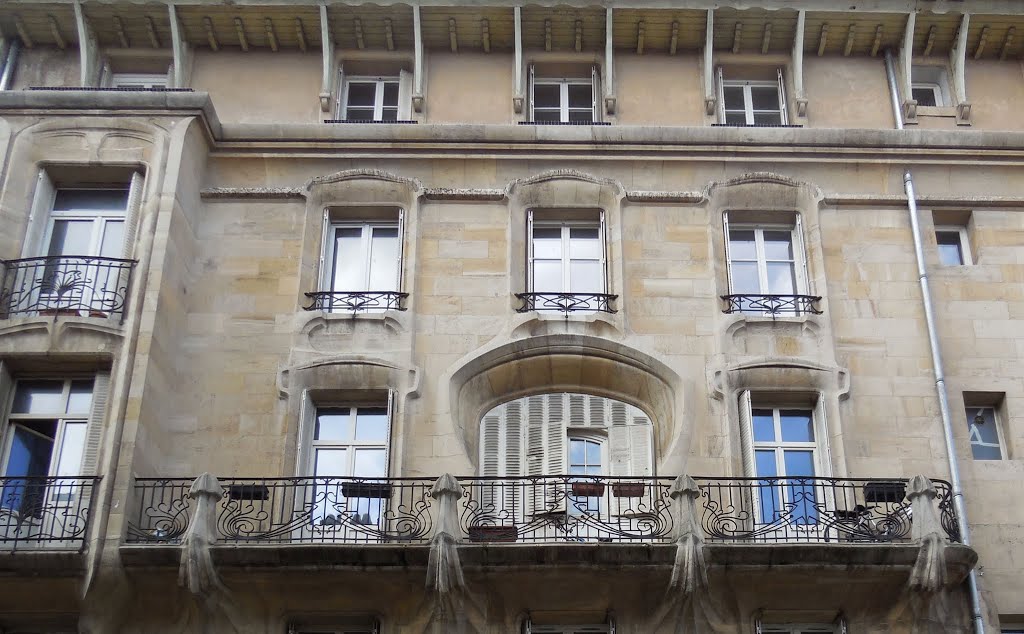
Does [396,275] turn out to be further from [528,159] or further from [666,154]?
[666,154]

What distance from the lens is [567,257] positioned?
2006 centimetres

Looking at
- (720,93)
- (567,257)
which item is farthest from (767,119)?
(567,257)

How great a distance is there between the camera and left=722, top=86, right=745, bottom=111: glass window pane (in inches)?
867

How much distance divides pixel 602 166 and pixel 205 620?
29.5ft

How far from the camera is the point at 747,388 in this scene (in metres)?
18.5

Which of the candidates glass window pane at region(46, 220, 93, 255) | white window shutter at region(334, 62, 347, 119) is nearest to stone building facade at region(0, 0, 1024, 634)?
glass window pane at region(46, 220, 93, 255)

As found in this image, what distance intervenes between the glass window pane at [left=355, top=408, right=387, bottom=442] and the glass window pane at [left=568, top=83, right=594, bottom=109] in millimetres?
6534

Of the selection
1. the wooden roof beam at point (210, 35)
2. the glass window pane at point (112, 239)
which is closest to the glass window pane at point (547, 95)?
the wooden roof beam at point (210, 35)

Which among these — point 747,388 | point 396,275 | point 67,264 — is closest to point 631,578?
point 747,388

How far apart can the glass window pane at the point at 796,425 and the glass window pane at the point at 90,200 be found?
1000 cm

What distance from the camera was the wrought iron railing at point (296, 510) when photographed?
55.0ft

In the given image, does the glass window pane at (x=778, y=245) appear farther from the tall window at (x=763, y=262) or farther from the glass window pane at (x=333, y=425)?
the glass window pane at (x=333, y=425)

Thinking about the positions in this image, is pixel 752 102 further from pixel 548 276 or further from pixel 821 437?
pixel 821 437

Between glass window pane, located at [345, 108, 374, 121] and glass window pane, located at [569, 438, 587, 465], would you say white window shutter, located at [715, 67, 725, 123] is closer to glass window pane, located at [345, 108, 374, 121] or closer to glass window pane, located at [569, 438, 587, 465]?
glass window pane, located at [345, 108, 374, 121]
